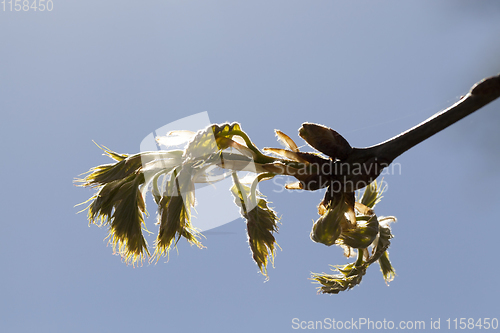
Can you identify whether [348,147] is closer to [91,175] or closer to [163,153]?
[163,153]

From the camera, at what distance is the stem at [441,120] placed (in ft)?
4.13

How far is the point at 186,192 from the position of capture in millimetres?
1883

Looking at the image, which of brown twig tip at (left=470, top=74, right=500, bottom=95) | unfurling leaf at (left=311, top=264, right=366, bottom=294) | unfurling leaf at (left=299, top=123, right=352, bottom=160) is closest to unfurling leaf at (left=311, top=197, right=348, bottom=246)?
unfurling leaf at (left=299, top=123, right=352, bottom=160)

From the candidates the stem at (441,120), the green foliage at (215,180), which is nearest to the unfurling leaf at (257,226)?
the green foliage at (215,180)

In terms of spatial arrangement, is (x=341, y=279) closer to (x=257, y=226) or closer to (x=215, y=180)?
(x=257, y=226)

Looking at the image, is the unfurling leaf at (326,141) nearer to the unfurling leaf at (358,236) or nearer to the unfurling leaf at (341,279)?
the unfurling leaf at (358,236)

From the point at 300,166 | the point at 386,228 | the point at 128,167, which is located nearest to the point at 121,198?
the point at 128,167

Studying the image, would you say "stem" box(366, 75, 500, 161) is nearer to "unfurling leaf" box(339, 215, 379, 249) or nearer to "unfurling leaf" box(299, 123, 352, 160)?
"unfurling leaf" box(299, 123, 352, 160)

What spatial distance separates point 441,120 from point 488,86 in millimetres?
194

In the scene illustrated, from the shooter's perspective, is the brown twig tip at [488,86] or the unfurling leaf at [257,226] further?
the unfurling leaf at [257,226]

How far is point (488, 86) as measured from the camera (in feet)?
4.10

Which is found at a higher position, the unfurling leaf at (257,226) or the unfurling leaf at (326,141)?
the unfurling leaf at (326,141)

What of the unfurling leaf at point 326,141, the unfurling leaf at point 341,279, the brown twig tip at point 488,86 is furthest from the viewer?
the unfurling leaf at point 341,279

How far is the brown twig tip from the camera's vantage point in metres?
1.23
